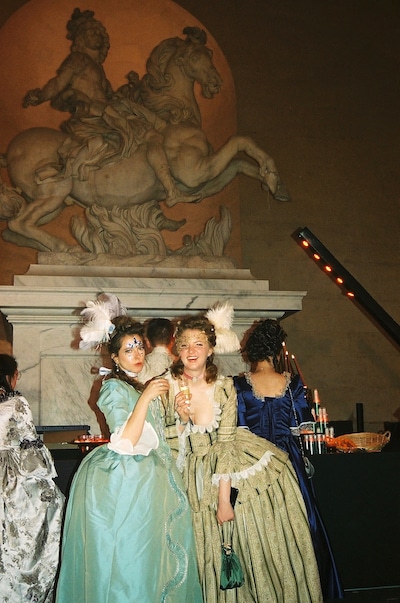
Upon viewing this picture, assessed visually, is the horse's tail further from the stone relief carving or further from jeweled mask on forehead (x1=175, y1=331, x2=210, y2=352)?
jeweled mask on forehead (x1=175, y1=331, x2=210, y2=352)

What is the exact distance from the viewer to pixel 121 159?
20.7 ft

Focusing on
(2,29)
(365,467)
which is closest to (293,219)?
(2,29)

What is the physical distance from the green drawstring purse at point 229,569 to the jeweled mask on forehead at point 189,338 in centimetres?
91

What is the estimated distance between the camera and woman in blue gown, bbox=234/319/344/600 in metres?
3.68

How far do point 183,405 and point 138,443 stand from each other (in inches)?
Answer: 11.3

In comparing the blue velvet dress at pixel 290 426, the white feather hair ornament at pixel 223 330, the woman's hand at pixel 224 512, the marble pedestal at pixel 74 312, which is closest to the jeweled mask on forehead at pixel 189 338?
the white feather hair ornament at pixel 223 330

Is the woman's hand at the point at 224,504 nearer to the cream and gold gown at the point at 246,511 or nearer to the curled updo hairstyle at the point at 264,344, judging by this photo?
the cream and gold gown at the point at 246,511

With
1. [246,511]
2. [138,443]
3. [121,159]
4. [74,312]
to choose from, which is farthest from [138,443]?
[121,159]

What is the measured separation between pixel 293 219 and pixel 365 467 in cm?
412

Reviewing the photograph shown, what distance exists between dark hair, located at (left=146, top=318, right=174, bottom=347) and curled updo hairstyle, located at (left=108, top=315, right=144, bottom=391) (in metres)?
1.23

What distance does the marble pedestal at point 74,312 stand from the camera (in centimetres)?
534

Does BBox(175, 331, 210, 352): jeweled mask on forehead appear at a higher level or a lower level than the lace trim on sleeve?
higher

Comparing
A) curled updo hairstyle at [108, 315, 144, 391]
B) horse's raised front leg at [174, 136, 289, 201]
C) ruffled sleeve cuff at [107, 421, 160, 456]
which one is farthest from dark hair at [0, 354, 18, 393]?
horse's raised front leg at [174, 136, 289, 201]

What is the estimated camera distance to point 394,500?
4199 millimetres
